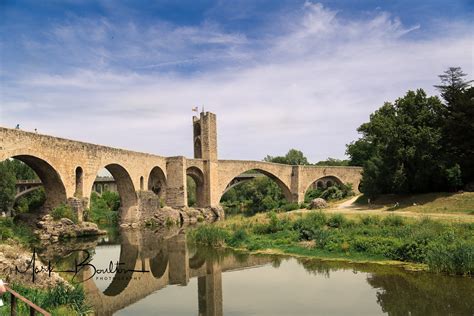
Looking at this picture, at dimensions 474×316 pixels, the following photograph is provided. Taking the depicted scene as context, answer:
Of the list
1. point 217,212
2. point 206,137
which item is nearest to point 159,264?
point 217,212

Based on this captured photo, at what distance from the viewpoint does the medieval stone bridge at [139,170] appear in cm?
2213

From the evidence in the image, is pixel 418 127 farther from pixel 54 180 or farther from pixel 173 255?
pixel 54 180

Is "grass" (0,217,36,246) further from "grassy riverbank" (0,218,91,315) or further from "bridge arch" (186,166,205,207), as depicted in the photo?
"bridge arch" (186,166,205,207)

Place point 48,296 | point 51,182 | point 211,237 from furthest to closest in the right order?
point 51,182
point 211,237
point 48,296

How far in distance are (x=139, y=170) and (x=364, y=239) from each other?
20.6 meters

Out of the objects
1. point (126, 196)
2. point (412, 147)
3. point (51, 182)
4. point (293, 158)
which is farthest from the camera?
point (293, 158)

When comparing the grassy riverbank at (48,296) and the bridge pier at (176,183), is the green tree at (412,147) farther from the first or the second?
the grassy riverbank at (48,296)

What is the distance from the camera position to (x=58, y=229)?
22.4m

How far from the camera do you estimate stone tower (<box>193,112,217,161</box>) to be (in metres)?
42.6

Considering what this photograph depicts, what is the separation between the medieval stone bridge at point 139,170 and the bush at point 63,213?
608mm

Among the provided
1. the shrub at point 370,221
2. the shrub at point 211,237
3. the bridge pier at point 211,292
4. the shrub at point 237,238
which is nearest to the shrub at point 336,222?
the shrub at point 370,221

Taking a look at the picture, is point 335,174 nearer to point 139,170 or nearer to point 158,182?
point 158,182

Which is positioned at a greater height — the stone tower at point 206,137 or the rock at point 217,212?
the stone tower at point 206,137

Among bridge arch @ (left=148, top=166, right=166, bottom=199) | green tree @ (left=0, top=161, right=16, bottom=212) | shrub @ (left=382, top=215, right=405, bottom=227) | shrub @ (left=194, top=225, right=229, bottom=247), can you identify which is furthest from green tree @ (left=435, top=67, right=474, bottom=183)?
green tree @ (left=0, top=161, right=16, bottom=212)
